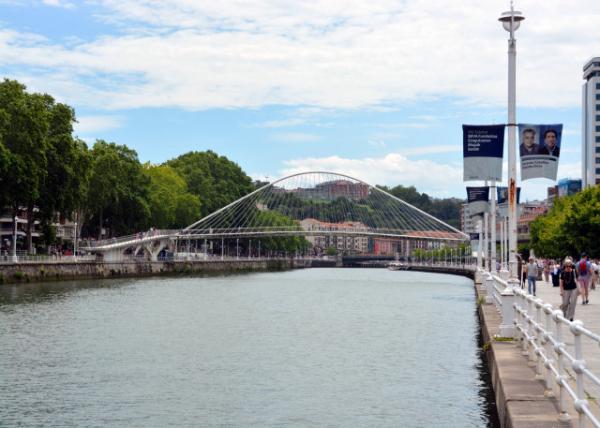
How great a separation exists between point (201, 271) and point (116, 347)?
99276mm

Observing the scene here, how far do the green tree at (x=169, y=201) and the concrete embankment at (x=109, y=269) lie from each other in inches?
293

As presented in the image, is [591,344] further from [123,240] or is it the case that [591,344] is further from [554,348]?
[123,240]

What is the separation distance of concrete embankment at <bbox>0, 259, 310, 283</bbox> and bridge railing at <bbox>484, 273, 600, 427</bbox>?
182ft

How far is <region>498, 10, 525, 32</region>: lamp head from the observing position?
79.7 feet

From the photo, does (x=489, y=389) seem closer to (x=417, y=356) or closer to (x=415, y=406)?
(x=415, y=406)

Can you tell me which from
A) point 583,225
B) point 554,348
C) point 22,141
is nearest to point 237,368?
point 554,348

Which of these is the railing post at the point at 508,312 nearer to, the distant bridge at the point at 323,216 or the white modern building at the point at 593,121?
the distant bridge at the point at 323,216

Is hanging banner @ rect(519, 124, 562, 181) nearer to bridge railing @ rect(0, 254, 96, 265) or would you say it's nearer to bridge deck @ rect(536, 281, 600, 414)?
bridge deck @ rect(536, 281, 600, 414)

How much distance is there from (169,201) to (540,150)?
10881cm

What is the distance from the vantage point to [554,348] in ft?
45.7

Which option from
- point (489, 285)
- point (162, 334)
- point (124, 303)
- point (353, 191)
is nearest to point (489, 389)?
point (162, 334)

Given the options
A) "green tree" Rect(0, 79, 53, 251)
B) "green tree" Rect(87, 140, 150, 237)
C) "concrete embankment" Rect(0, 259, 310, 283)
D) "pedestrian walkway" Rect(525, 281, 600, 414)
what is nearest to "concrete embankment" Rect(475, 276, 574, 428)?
"pedestrian walkway" Rect(525, 281, 600, 414)

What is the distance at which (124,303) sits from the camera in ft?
178

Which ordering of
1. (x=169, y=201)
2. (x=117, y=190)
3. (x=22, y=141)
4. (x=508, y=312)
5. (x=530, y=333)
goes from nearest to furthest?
(x=530, y=333), (x=508, y=312), (x=22, y=141), (x=117, y=190), (x=169, y=201)
